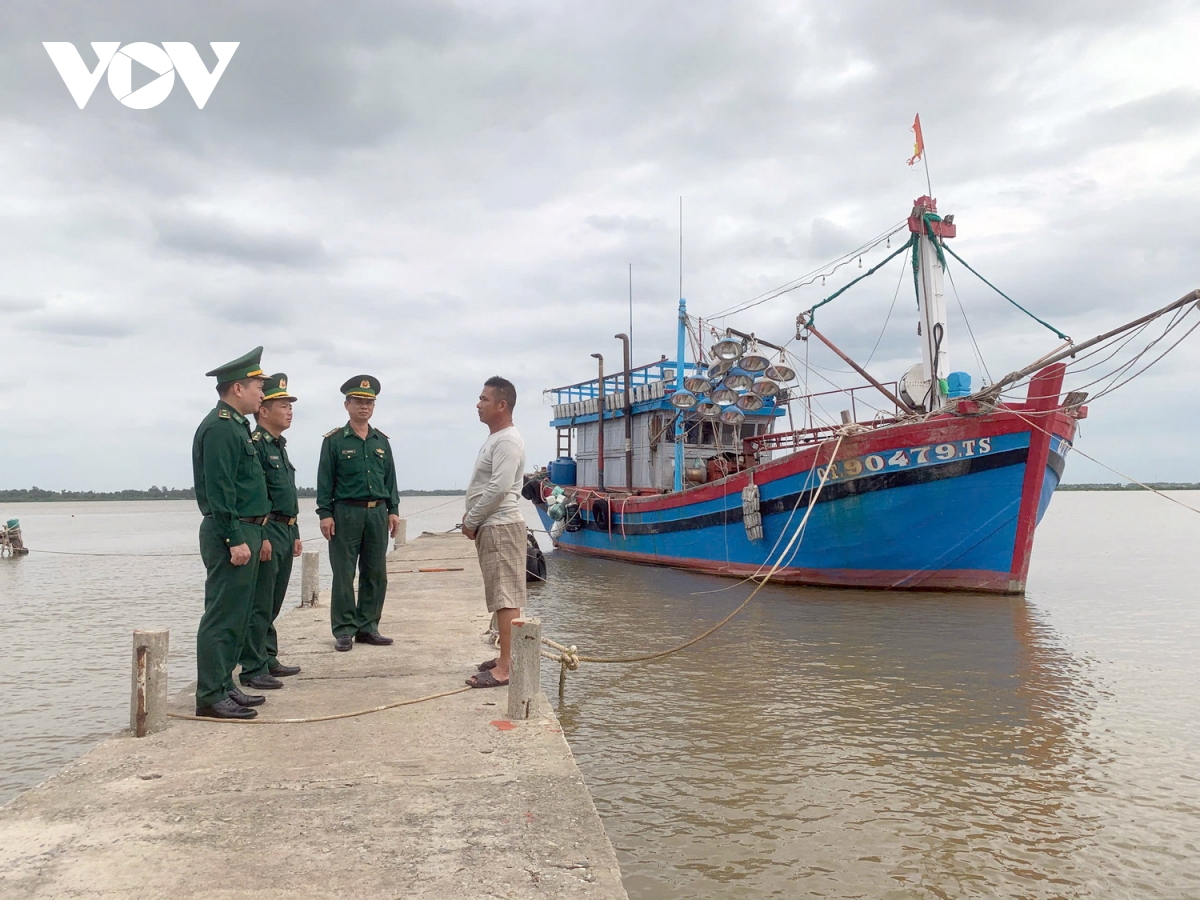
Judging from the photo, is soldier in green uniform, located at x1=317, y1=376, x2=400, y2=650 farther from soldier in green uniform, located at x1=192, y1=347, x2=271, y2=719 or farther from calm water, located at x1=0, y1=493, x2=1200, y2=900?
calm water, located at x1=0, y1=493, x2=1200, y2=900

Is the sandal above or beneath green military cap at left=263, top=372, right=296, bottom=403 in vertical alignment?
beneath

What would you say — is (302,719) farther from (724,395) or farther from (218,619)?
(724,395)

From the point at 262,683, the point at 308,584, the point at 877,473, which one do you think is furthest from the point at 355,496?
the point at 877,473

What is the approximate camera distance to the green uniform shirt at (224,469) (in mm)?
3721

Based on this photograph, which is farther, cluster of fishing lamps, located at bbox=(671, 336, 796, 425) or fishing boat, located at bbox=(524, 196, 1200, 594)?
cluster of fishing lamps, located at bbox=(671, 336, 796, 425)

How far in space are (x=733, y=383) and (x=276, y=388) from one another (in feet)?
36.1

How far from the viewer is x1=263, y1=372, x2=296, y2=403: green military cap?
4848mm

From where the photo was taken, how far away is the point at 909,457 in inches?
446

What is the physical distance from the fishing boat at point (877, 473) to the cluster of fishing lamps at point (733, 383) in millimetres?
31

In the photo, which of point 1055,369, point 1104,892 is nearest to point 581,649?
point 1104,892

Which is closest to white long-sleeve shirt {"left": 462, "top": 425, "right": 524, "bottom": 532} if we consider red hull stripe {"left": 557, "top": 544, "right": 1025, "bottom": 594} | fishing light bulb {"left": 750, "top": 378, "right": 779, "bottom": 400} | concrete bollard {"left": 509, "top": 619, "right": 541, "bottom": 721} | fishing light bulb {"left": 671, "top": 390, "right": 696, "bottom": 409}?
concrete bollard {"left": 509, "top": 619, "right": 541, "bottom": 721}

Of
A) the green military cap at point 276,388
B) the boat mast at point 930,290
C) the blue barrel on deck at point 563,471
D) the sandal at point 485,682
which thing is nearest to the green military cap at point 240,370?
the green military cap at point 276,388

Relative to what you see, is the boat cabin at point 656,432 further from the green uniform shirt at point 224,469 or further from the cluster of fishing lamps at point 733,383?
the green uniform shirt at point 224,469

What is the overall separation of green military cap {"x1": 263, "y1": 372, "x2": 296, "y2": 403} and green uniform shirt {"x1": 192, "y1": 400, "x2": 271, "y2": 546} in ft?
2.62
